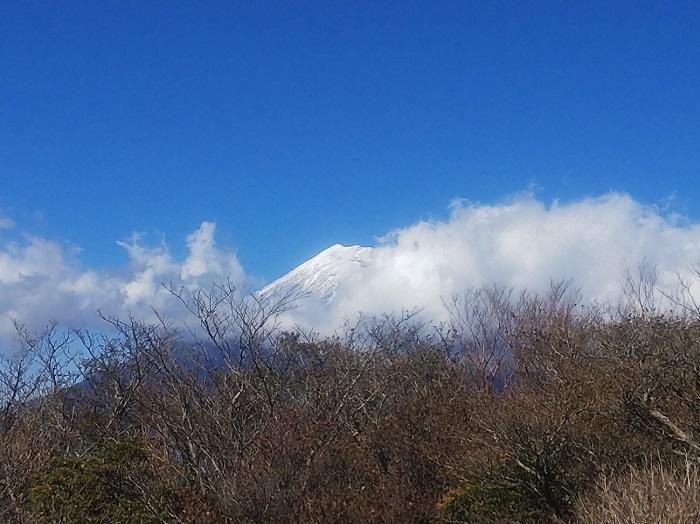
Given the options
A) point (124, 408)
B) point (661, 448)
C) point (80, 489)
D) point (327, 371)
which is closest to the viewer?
point (661, 448)

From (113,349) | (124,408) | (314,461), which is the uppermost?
(113,349)

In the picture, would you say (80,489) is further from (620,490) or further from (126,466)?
(620,490)

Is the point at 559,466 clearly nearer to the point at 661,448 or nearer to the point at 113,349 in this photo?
the point at 661,448

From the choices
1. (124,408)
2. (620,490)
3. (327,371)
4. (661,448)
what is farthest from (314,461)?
(124,408)

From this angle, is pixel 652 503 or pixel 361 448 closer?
pixel 652 503

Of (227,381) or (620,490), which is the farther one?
(227,381)

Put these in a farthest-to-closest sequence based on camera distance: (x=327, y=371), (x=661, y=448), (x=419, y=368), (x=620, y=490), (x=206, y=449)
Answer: (x=419, y=368) → (x=327, y=371) → (x=206, y=449) → (x=661, y=448) → (x=620, y=490)

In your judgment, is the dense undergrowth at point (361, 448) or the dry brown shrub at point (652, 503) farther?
the dense undergrowth at point (361, 448)

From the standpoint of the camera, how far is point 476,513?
1219cm

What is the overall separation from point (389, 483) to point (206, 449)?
3.46 metres

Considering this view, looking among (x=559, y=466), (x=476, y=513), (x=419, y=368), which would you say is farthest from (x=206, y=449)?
(x=419, y=368)

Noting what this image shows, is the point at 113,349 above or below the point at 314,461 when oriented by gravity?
above

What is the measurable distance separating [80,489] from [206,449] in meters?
2.17

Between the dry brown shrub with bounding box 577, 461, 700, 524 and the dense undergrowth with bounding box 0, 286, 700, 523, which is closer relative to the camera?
the dry brown shrub with bounding box 577, 461, 700, 524
